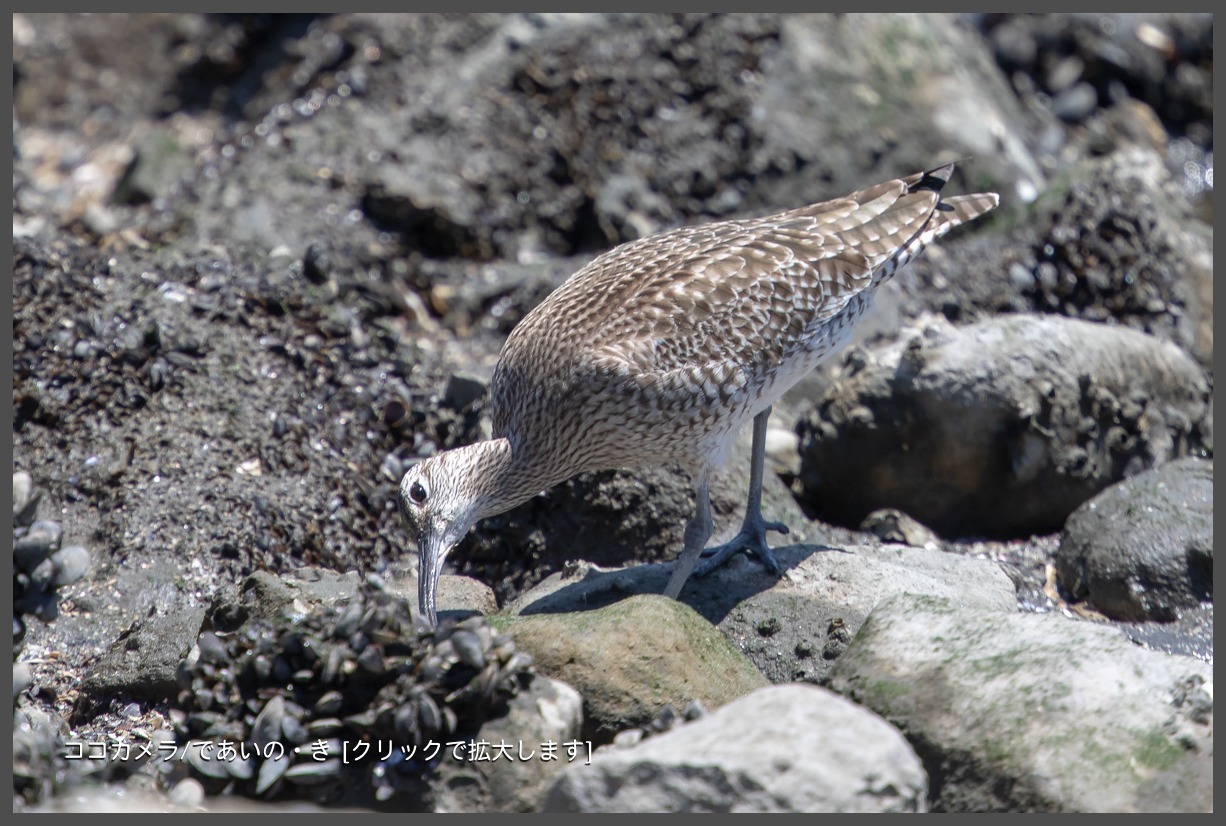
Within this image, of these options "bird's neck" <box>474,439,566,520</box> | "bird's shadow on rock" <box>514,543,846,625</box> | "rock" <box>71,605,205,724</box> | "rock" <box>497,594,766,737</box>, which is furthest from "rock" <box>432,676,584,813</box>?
"rock" <box>71,605,205,724</box>

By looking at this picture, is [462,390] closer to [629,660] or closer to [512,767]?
[629,660]

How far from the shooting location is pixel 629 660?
569 cm

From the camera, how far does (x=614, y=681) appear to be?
18.5 feet

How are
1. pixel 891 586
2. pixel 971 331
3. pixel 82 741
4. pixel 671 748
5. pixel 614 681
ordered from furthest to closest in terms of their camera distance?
pixel 971 331, pixel 891 586, pixel 82 741, pixel 614 681, pixel 671 748

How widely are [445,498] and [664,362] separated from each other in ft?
4.28

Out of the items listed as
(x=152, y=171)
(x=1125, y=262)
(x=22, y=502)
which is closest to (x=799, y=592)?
(x=22, y=502)

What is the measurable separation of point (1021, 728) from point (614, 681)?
164 cm

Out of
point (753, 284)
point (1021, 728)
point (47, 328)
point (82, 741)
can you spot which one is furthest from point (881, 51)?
point (82, 741)

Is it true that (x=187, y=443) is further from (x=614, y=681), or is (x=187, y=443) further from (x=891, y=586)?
(x=891, y=586)

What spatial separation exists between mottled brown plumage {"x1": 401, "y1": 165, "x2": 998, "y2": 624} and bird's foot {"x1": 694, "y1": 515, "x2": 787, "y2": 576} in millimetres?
11

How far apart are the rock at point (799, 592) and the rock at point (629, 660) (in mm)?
748

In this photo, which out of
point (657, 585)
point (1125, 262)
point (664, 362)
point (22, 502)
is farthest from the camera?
point (1125, 262)

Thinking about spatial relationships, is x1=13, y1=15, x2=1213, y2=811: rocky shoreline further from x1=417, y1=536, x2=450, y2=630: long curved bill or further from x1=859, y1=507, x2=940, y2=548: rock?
x1=417, y1=536, x2=450, y2=630: long curved bill

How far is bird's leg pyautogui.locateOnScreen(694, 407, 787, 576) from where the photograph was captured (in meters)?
7.32
